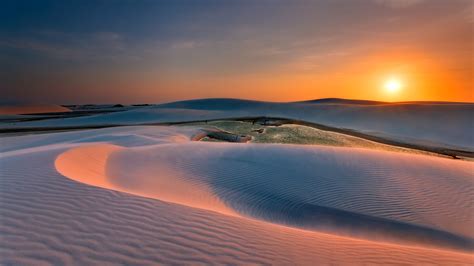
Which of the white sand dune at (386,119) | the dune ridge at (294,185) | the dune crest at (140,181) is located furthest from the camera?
the white sand dune at (386,119)

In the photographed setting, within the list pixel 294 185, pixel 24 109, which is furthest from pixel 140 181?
pixel 24 109

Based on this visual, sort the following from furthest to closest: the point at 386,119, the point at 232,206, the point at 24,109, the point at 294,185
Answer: the point at 24,109 → the point at 386,119 → the point at 294,185 → the point at 232,206

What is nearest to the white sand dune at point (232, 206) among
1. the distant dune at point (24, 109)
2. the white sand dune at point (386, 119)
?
the white sand dune at point (386, 119)

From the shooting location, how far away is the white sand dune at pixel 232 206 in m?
2.97

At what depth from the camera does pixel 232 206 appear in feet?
18.8

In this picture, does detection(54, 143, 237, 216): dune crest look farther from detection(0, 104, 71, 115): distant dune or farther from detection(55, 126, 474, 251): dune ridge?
detection(0, 104, 71, 115): distant dune

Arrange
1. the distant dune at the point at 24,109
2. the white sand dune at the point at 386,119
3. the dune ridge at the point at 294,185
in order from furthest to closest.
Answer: the distant dune at the point at 24,109, the white sand dune at the point at 386,119, the dune ridge at the point at 294,185

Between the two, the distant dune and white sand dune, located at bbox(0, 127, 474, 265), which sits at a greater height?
the distant dune

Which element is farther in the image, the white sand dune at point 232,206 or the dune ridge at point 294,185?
the dune ridge at point 294,185

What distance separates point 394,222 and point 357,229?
3.65 feet

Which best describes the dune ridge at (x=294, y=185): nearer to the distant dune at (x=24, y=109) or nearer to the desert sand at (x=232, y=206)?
the desert sand at (x=232, y=206)

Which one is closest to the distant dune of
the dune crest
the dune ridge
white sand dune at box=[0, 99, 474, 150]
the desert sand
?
white sand dune at box=[0, 99, 474, 150]

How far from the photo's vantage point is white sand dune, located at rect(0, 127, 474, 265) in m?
2.97

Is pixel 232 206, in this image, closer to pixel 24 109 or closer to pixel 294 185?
pixel 294 185
